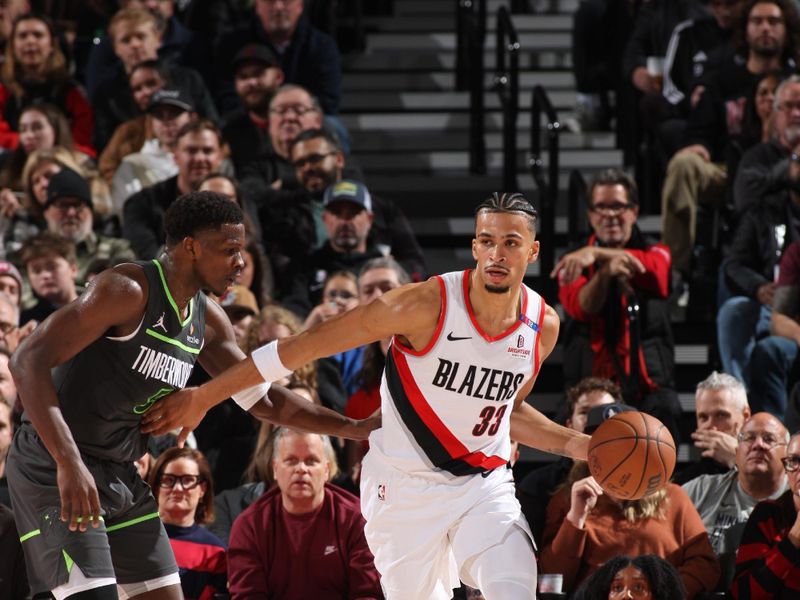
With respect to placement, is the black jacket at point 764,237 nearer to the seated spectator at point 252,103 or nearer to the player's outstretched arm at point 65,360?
the seated spectator at point 252,103

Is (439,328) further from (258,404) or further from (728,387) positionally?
(728,387)

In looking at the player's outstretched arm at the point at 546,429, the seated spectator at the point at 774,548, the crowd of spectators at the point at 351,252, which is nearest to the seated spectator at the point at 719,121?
the crowd of spectators at the point at 351,252

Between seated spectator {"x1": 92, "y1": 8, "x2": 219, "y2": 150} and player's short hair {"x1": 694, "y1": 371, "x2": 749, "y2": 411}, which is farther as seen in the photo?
seated spectator {"x1": 92, "y1": 8, "x2": 219, "y2": 150}

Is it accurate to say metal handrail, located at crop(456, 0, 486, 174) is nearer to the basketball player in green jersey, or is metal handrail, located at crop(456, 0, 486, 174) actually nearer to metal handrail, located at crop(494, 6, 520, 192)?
metal handrail, located at crop(494, 6, 520, 192)

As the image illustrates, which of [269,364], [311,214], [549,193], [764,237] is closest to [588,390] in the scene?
[764,237]

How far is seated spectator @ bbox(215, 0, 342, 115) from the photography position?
11.0 metres

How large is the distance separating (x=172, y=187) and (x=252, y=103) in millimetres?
1331

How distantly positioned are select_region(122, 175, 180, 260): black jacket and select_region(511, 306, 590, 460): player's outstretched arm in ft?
13.3

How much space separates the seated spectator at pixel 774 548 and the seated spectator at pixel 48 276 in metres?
4.31

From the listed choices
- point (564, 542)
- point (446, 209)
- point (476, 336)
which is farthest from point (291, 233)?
point (476, 336)

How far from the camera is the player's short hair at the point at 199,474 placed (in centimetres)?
707

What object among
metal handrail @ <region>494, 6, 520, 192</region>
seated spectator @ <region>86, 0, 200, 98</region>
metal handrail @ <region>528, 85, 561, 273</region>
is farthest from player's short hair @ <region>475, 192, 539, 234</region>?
seated spectator @ <region>86, 0, 200, 98</region>

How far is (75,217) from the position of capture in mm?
9312

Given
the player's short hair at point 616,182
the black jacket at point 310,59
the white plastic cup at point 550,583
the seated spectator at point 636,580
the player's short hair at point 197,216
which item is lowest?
the white plastic cup at point 550,583
